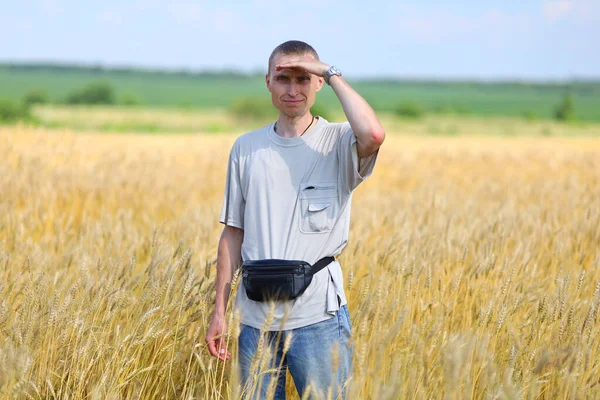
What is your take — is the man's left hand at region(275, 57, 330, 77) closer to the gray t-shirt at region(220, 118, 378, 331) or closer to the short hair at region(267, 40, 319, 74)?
the short hair at region(267, 40, 319, 74)

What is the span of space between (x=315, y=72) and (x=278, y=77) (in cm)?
14

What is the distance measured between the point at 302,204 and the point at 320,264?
0.20 metres

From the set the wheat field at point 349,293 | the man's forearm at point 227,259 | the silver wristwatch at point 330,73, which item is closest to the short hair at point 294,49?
the silver wristwatch at point 330,73

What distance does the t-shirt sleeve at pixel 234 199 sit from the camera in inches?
93.9

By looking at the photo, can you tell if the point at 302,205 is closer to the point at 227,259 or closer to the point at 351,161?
the point at 351,161

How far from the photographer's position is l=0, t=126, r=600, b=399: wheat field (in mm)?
2285

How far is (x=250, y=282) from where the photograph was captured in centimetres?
219

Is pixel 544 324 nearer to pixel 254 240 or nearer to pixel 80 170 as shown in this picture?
pixel 254 240

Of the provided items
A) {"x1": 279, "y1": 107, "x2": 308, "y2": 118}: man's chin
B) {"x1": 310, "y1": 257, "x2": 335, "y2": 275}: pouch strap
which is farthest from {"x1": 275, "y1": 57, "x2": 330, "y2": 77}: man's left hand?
{"x1": 310, "y1": 257, "x2": 335, "y2": 275}: pouch strap

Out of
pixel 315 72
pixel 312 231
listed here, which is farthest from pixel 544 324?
pixel 315 72

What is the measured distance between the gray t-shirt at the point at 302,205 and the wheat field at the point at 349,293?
18cm

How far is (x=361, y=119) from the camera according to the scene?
213 centimetres

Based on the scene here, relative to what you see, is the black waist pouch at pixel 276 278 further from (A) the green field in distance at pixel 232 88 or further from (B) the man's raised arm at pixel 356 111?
(A) the green field in distance at pixel 232 88

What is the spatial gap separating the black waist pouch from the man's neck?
432 mm
